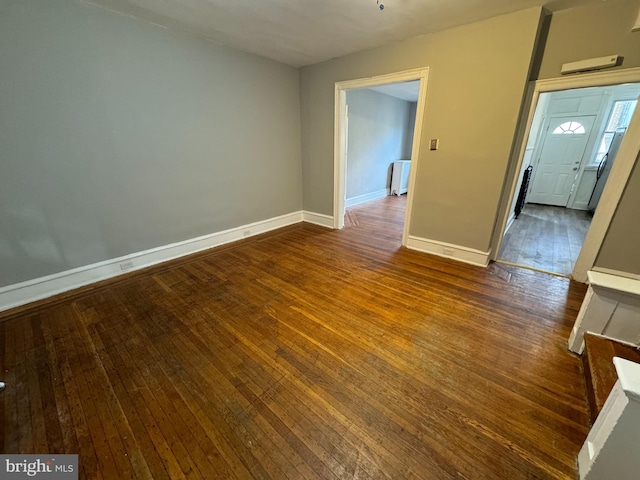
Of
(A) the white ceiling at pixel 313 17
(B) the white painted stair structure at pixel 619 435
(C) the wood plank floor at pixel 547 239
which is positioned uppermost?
(A) the white ceiling at pixel 313 17

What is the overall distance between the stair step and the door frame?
1.37 m

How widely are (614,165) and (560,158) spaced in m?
4.33

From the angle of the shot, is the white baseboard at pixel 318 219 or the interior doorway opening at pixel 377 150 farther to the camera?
the interior doorway opening at pixel 377 150

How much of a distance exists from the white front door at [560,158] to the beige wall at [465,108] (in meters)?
4.61

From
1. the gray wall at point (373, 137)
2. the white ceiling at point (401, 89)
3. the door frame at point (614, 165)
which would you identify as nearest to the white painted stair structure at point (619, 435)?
the door frame at point (614, 165)

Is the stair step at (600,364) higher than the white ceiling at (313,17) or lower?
lower

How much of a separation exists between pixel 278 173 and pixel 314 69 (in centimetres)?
168

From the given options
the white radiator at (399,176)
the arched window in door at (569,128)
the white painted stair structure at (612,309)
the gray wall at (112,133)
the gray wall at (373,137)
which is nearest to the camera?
the white painted stair structure at (612,309)

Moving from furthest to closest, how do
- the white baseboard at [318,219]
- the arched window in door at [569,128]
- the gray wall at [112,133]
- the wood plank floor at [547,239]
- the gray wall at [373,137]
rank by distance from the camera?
the gray wall at [373,137], the arched window in door at [569,128], the white baseboard at [318,219], the wood plank floor at [547,239], the gray wall at [112,133]

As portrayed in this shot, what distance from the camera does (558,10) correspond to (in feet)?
7.45

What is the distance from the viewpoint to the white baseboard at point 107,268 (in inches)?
89.4

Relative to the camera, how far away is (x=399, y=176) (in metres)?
7.04

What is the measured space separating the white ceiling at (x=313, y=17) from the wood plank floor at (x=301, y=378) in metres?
2.57

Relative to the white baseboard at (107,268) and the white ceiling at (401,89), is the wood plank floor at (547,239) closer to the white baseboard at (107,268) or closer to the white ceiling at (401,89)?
the white ceiling at (401,89)
